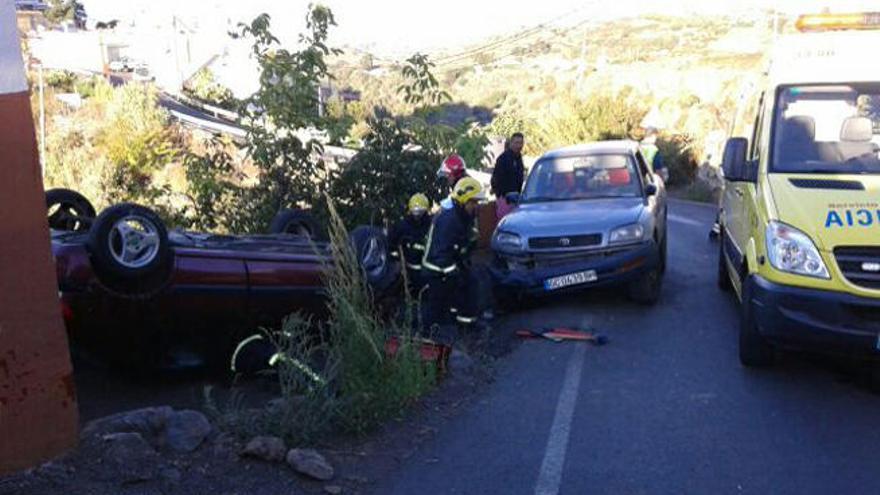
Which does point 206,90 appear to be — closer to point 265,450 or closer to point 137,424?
point 137,424

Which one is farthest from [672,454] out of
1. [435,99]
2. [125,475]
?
[435,99]

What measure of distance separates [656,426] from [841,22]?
414cm

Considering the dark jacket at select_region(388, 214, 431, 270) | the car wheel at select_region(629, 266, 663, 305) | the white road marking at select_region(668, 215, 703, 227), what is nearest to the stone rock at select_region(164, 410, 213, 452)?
the dark jacket at select_region(388, 214, 431, 270)

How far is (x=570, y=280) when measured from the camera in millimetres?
8906

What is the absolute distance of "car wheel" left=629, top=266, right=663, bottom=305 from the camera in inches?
360

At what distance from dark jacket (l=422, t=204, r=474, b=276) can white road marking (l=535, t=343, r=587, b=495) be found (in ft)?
4.51

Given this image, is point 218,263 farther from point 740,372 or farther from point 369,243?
point 740,372

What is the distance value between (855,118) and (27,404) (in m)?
6.22

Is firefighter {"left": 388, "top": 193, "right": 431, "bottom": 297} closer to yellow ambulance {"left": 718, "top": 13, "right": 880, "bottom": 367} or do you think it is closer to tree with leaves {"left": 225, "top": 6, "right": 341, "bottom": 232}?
tree with leaves {"left": 225, "top": 6, "right": 341, "bottom": 232}

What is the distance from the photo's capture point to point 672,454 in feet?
17.6

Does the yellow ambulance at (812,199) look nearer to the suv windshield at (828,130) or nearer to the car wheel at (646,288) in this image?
the suv windshield at (828,130)

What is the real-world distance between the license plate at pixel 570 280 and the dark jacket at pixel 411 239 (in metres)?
1.30

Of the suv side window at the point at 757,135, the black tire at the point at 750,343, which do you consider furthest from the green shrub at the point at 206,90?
the black tire at the point at 750,343

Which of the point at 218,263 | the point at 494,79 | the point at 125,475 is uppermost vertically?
the point at 494,79
